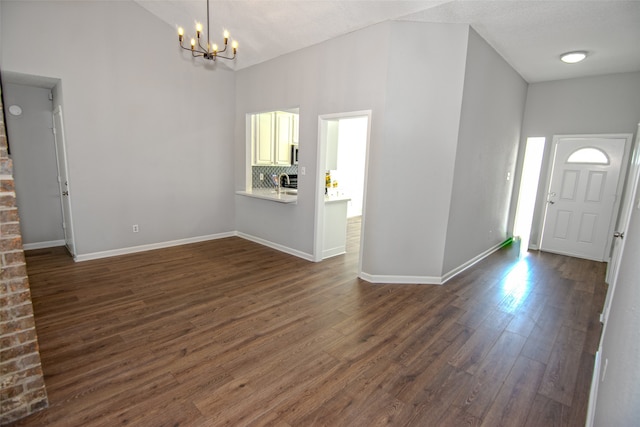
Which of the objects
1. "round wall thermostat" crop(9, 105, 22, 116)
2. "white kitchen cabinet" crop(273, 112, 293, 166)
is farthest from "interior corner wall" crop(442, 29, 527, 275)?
"round wall thermostat" crop(9, 105, 22, 116)

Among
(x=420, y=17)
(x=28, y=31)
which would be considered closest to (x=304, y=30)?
(x=420, y=17)

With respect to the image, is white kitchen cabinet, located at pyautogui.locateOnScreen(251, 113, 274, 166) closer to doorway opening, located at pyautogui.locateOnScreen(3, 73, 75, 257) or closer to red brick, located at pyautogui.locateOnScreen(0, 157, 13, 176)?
doorway opening, located at pyautogui.locateOnScreen(3, 73, 75, 257)

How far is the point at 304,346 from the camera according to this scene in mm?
2529

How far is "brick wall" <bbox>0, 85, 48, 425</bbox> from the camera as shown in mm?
1584

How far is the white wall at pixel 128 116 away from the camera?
3.82 meters

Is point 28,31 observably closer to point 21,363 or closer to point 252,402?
point 21,363

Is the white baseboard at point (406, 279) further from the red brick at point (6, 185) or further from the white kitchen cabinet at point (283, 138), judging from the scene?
the red brick at point (6, 185)

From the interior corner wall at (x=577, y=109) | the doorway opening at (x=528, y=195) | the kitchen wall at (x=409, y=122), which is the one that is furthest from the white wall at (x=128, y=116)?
the doorway opening at (x=528, y=195)

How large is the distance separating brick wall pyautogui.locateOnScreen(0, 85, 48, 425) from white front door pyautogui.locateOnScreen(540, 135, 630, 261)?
6955 mm

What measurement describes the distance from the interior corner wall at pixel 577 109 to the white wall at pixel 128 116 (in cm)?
551

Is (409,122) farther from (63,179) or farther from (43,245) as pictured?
(43,245)

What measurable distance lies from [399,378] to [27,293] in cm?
233

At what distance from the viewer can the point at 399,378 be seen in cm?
220

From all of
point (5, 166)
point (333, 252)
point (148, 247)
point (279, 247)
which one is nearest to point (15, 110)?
point (148, 247)
